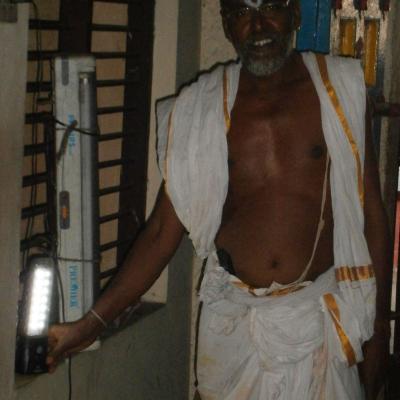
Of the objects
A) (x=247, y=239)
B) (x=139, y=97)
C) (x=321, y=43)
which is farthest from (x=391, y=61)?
→ (x=247, y=239)

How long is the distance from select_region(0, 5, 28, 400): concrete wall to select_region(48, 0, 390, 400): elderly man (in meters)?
0.48

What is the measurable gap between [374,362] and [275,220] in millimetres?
670

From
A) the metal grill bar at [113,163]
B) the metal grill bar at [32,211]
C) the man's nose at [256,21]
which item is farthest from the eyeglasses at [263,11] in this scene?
the metal grill bar at [32,211]

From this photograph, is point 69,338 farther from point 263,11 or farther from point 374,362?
point 263,11

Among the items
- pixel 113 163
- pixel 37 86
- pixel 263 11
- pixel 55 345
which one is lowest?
pixel 55 345

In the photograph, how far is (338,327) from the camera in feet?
9.36

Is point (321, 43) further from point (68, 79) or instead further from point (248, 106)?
point (68, 79)

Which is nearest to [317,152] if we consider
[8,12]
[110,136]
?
[110,136]

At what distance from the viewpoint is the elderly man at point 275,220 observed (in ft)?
9.38

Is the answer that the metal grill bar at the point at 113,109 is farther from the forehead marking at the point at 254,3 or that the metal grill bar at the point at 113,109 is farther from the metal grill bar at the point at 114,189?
the forehead marking at the point at 254,3

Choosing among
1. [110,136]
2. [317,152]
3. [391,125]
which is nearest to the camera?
[317,152]

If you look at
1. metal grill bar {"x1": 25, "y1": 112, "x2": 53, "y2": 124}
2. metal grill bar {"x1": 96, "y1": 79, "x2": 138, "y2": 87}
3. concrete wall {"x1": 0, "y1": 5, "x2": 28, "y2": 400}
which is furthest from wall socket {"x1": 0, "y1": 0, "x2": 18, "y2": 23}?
metal grill bar {"x1": 96, "y1": 79, "x2": 138, "y2": 87}

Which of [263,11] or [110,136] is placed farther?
[110,136]

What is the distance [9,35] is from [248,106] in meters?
1.13
